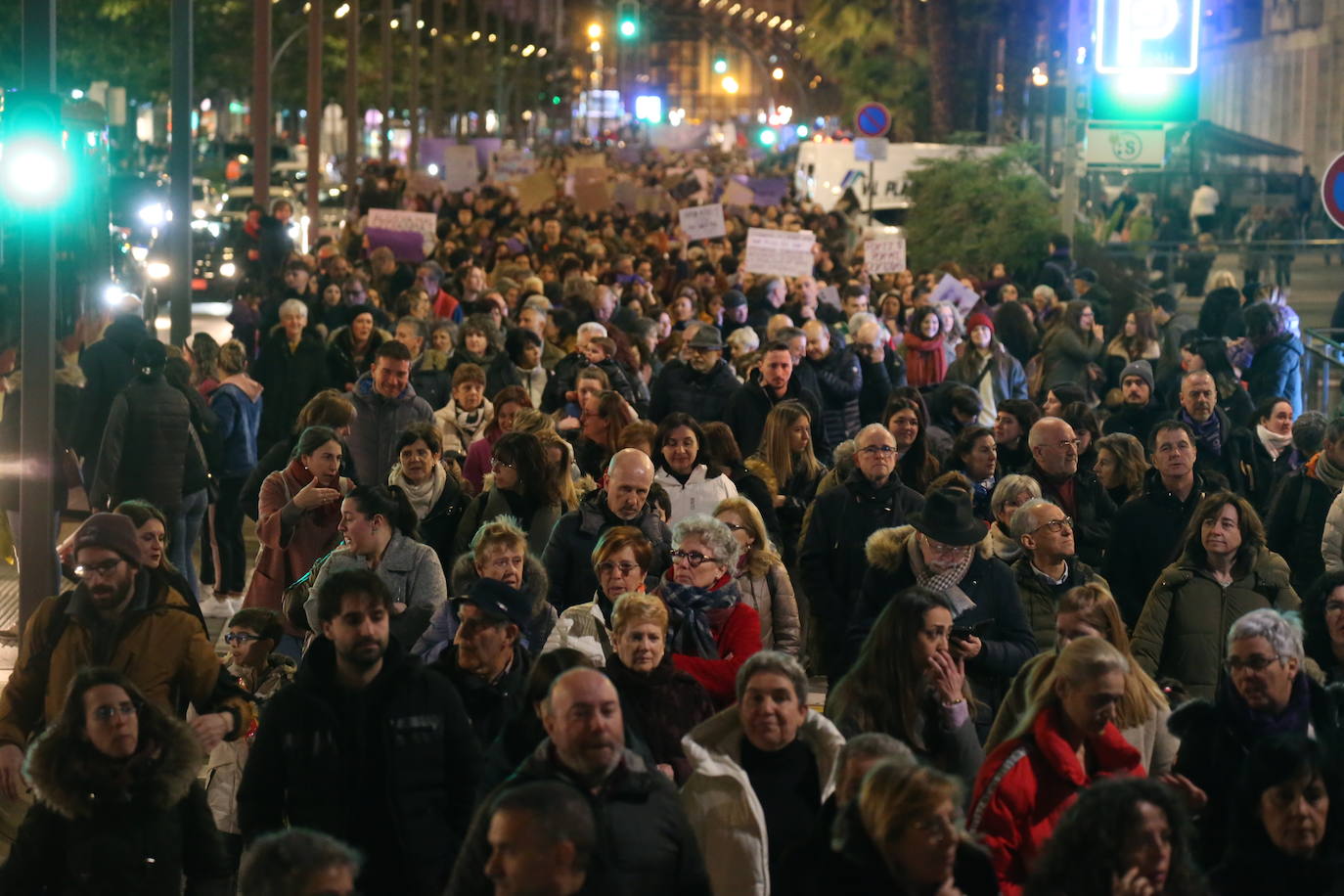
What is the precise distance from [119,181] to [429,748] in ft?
92.8

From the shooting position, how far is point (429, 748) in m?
6.58

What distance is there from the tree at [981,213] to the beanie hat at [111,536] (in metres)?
23.3

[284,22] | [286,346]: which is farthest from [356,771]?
[284,22]

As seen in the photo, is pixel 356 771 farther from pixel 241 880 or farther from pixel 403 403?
pixel 403 403

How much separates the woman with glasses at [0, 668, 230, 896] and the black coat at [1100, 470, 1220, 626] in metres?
5.11

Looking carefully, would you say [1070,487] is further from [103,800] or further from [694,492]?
[103,800]

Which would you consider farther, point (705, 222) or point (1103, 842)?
point (705, 222)

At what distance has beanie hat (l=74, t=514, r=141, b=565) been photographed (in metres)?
Result: 7.61

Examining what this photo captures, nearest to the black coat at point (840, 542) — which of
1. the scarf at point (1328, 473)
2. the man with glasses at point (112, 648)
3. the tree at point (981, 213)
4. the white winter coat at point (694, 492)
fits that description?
the white winter coat at point (694, 492)

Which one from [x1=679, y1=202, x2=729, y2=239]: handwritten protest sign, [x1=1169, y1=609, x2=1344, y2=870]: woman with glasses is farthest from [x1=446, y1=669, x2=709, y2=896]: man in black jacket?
[x1=679, y1=202, x2=729, y2=239]: handwritten protest sign

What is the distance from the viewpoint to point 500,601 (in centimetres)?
746

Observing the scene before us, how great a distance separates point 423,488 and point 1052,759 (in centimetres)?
469

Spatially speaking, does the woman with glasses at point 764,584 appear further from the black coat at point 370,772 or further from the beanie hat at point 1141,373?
the beanie hat at point 1141,373

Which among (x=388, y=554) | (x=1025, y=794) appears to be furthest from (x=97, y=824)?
(x=388, y=554)
